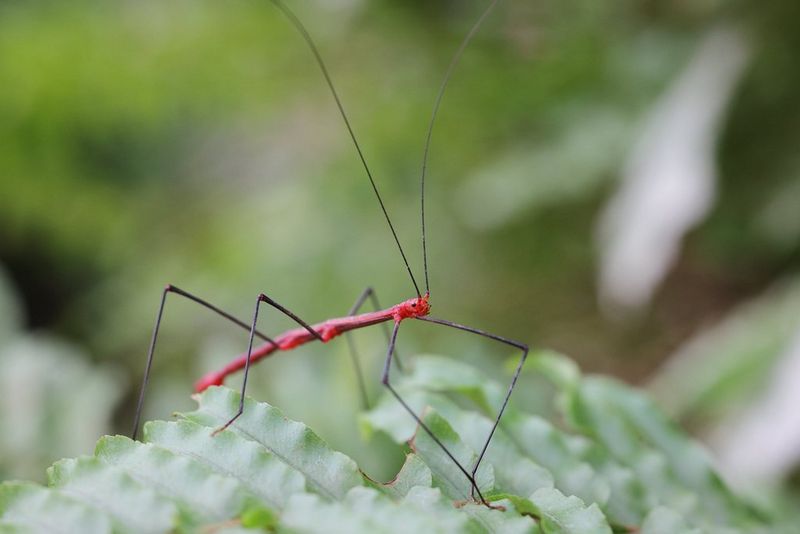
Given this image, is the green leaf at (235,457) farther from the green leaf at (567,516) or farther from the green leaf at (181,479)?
the green leaf at (567,516)

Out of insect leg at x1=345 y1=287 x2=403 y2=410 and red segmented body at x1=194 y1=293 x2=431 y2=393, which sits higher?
insect leg at x1=345 y1=287 x2=403 y2=410

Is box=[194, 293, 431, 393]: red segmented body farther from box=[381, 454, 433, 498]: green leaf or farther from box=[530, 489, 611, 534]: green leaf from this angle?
box=[530, 489, 611, 534]: green leaf

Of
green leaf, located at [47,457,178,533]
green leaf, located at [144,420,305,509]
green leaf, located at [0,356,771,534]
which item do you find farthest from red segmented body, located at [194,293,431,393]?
green leaf, located at [47,457,178,533]

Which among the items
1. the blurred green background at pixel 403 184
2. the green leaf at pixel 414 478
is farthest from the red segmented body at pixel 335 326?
the blurred green background at pixel 403 184

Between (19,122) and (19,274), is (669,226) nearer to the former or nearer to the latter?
(19,122)

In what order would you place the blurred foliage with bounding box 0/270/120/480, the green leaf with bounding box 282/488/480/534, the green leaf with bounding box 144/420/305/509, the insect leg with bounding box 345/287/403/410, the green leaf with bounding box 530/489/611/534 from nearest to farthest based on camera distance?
the green leaf with bounding box 282/488/480/534, the green leaf with bounding box 144/420/305/509, the green leaf with bounding box 530/489/611/534, the insect leg with bounding box 345/287/403/410, the blurred foliage with bounding box 0/270/120/480

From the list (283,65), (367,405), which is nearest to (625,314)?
(367,405)
